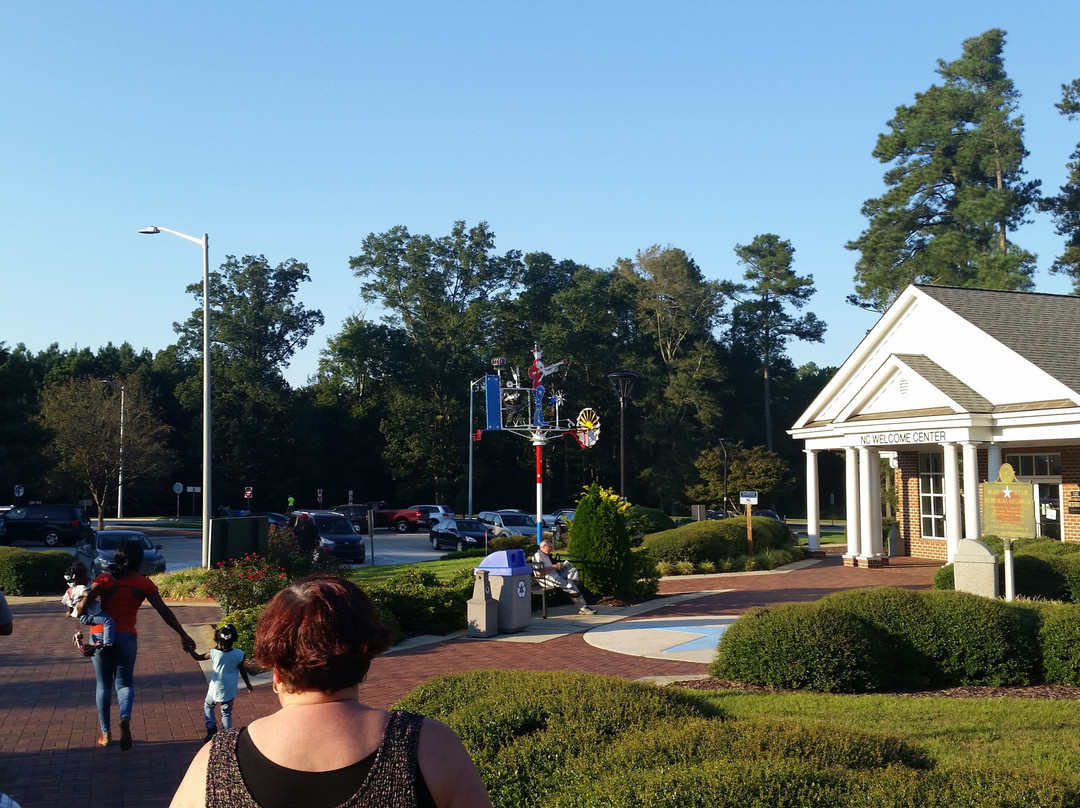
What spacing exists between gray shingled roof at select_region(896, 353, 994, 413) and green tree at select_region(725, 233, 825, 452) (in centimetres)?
4609

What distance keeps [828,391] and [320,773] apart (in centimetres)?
2668

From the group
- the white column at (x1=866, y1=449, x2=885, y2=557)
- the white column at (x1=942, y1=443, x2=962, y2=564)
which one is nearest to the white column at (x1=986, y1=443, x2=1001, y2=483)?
the white column at (x1=942, y1=443, x2=962, y2=564)

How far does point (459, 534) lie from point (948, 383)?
20017 mm

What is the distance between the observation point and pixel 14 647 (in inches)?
540

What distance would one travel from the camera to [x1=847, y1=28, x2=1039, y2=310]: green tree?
54.0m

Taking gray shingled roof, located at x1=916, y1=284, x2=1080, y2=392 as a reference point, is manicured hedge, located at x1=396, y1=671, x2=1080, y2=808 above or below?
below

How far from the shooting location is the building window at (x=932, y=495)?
2689 centimetres

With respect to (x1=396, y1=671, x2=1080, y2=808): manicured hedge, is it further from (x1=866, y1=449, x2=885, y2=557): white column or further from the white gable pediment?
(x1=866, y1=449, x2=885, y2=557): white column

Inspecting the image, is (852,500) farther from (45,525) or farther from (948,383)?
(45,525)

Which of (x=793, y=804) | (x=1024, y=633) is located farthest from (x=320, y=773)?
(x=1024, y=633)

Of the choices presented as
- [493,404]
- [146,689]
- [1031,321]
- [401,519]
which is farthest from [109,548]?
[401,519]

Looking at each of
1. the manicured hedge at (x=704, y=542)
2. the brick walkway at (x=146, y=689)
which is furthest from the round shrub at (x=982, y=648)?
the manicured hedge at (x=704, y=542)

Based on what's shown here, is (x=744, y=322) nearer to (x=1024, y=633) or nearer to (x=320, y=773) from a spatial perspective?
(x=1024, y=633)

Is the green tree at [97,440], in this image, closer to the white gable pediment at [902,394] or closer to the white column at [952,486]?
the white gable pediment at [902,394]
